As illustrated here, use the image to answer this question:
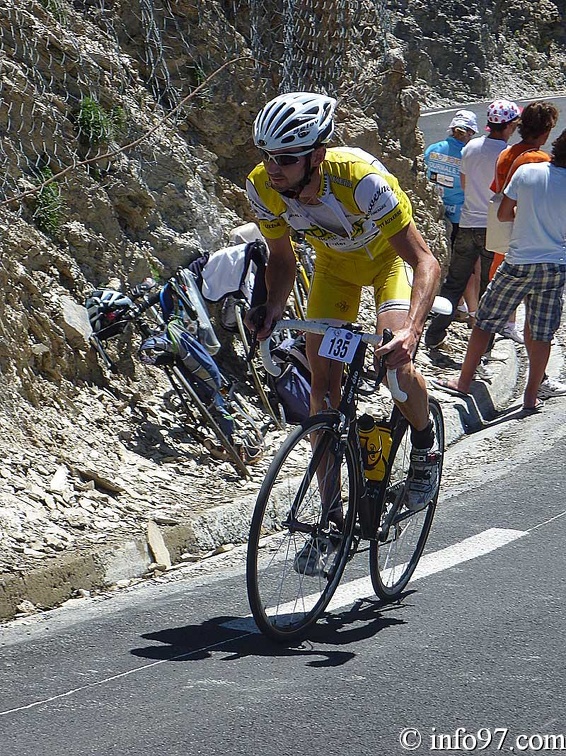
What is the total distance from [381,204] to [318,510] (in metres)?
1.30

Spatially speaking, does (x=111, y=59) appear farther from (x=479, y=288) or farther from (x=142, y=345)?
(x=479, y=288)

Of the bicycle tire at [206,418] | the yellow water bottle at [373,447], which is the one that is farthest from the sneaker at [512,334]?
the yellow water bottle at [373,447]

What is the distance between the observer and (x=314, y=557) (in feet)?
14.8

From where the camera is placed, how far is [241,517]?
6.11 meters

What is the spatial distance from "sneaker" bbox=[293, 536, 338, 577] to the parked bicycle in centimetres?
217

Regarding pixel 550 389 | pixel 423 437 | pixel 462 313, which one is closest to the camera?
pixel 423 437

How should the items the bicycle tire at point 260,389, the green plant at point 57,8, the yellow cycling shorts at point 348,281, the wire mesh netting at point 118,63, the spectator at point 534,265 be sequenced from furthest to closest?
the spectator at point 534,265 < the green plant at point 57,8 < the bicycle tire at point 260,389 < the wire mesh netting at point 118,63 < the yellow cycling shorts at point 348,281

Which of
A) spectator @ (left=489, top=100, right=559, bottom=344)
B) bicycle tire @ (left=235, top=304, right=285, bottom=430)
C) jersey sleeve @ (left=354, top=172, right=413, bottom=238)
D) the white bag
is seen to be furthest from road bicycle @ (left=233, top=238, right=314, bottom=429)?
jersey sleeve @ (left=354, top=172, right=413, bottom=238)

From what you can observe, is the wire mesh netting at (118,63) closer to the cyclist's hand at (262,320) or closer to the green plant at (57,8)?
the green plant at (57,8)

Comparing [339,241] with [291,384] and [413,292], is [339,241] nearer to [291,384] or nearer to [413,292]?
[413,292]

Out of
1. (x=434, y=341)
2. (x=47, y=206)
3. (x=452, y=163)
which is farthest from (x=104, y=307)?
(x=452, y=163)

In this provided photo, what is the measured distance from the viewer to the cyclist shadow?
422 cm

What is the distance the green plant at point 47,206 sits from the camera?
7004 millimetres

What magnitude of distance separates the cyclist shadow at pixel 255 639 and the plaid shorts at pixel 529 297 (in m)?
3.86
